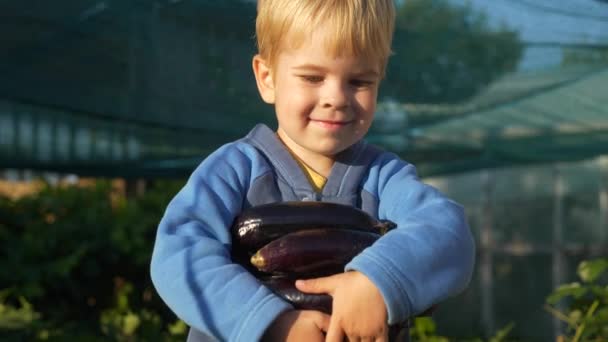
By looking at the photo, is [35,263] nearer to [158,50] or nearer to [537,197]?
[158,50]

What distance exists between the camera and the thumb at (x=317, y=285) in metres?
2.01

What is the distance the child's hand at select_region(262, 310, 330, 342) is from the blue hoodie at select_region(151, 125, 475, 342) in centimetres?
2

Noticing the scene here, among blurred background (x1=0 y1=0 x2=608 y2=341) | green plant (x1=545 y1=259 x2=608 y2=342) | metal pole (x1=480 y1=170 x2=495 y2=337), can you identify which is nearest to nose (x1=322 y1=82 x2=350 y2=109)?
blurred background (x1=0 y1=0 x2=608 y2=341)

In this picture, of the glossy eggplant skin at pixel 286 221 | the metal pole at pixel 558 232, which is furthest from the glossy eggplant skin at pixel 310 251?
the metal pole at pixel 558 232

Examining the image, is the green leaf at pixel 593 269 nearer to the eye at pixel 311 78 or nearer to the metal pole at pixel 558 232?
the eye at pixel 311 78

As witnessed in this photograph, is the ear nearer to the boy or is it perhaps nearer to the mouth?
the boy

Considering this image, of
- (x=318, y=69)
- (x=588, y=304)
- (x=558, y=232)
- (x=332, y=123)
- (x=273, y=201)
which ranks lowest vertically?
(x=558, y=232)

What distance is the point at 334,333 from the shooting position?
6.44 feet

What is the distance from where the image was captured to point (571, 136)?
18.9 ft

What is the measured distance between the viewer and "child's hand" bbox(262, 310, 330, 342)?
199 cm

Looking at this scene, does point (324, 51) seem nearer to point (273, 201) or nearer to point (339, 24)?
point (339, 24)

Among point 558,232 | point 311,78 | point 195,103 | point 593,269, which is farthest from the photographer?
point 558,232

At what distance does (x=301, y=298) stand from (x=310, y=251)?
0.09 meters

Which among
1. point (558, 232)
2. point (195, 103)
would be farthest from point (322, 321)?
point (558, 232)
